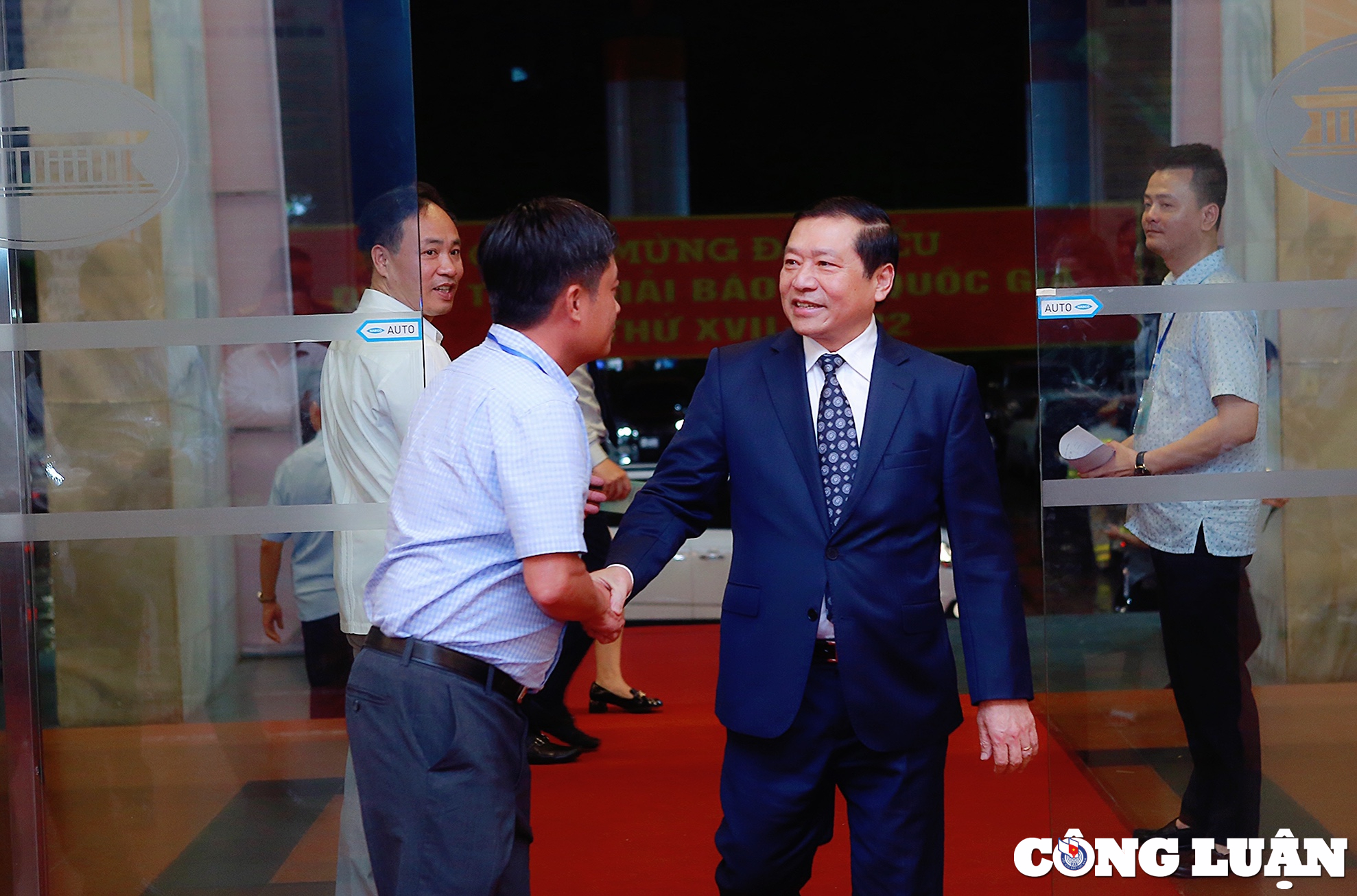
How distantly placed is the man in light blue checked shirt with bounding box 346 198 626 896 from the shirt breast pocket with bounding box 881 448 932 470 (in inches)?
24.7

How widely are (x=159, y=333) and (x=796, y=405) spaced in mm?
1328

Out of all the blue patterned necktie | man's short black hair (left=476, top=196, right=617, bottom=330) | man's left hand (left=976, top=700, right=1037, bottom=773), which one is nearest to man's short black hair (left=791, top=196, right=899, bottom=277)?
the blue patterned necktie

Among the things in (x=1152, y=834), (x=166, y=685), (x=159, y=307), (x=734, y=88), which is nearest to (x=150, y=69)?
(x=159, y=307)

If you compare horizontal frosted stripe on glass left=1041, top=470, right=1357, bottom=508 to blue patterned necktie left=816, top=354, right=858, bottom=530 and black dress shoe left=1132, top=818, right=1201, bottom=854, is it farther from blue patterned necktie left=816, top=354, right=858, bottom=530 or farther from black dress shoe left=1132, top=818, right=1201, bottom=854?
black dress shoe left=1132, top=818, right=1201, bottom=854

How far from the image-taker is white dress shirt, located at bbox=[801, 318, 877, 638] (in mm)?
2281

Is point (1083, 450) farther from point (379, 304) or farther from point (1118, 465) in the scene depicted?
point (379, 304)

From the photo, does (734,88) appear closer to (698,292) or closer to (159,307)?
(698,292)

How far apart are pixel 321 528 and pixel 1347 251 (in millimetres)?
2205

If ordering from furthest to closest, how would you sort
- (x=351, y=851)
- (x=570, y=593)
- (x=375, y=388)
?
1. (x=351, y=851)
2. (x=375, y=388)
3. (x=570, y=593)

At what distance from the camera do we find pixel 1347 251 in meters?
2.58

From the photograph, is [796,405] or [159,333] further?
[159,333]

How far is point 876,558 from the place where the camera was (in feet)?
7.22

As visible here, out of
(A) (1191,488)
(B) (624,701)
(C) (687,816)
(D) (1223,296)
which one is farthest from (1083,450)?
(B) (624,701)

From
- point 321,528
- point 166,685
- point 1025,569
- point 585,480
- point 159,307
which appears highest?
point 159,307
